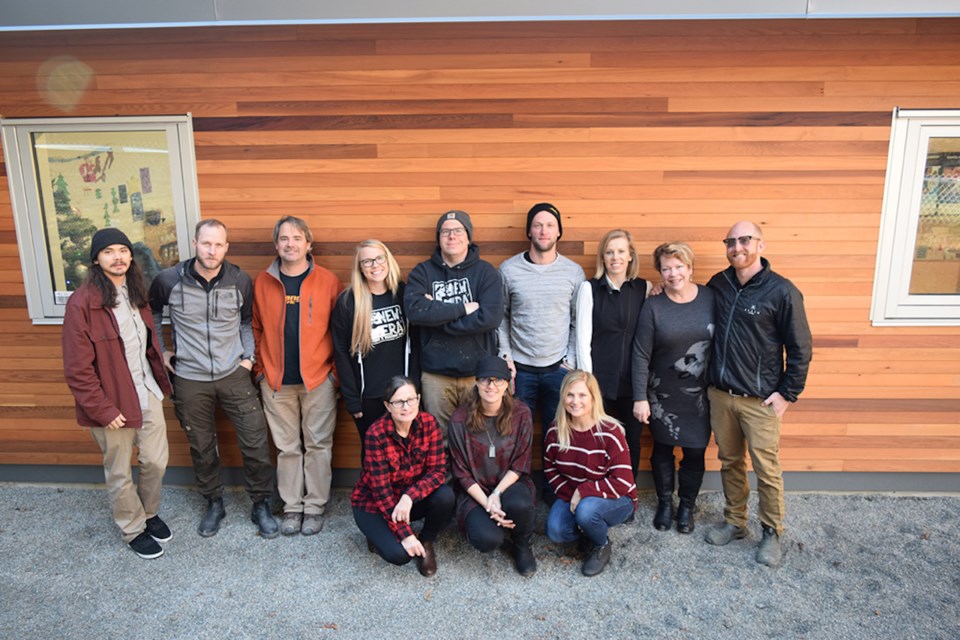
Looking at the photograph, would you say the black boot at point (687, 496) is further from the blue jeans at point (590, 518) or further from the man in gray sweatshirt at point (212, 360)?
the man in gray sweatshirt at point (212, 360)

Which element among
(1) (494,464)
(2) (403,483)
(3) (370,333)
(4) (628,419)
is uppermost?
(3) (370,333)

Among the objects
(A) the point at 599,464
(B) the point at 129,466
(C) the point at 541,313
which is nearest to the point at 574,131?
(C) the point at 541,313

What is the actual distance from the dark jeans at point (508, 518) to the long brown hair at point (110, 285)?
221 cm

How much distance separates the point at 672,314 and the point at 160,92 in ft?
11.3

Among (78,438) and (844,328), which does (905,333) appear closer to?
(844,328)

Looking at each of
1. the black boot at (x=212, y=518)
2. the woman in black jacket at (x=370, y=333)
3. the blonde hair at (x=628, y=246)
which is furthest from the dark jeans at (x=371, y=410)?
the blonde hair at (x=628, y=246)

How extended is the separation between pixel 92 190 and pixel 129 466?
1.87 metres

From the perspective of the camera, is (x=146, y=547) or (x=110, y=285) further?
(x=146, y=547)

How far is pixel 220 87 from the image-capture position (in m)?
3.86

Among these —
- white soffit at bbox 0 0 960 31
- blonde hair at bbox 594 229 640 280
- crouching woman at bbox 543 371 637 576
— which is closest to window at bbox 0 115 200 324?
white soffit at bbox 0 0 960 31

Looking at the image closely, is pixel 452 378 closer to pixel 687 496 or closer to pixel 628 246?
pixel 628 246

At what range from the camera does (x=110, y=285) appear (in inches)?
128

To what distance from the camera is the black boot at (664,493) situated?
3676 millimetres

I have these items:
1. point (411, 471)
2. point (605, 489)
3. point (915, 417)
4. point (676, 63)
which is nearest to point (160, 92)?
point (411, 471)
